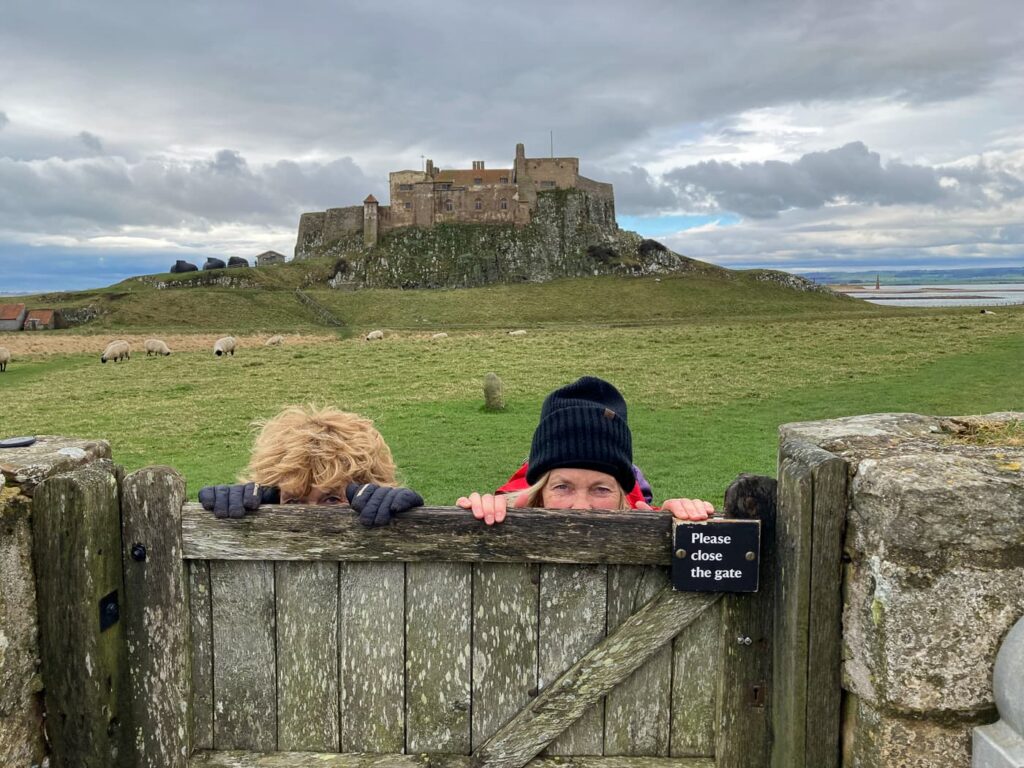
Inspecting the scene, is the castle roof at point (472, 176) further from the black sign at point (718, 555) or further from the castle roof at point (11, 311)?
the black sign at point (718, 555)

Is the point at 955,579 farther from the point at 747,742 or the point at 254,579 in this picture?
the point at 254,579

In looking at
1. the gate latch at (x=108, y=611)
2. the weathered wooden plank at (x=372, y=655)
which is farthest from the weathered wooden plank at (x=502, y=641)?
the gate latch at (x=108, y=611)

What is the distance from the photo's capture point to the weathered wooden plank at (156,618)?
11.1 ft

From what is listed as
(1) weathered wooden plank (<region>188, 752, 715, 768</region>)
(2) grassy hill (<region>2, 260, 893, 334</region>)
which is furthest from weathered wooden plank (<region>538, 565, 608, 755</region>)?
(2) grassy hill (<region>2, 260, 893, 334</region>)

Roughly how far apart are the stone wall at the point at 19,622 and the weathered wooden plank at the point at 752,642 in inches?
Answer: 123

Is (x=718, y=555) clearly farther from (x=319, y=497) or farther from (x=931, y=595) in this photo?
(x=319, y=497)

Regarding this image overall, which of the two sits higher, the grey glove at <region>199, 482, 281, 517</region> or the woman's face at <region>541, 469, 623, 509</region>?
the grey glove at <region>199, 482, 281, 517</region>

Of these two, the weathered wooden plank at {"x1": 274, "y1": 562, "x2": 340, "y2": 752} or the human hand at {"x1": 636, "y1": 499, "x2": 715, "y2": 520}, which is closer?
the human hand at {"x1": 636, "y1": 499, "x2": 715, "y2": 520}

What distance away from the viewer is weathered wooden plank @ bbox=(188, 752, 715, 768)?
3.42 meters

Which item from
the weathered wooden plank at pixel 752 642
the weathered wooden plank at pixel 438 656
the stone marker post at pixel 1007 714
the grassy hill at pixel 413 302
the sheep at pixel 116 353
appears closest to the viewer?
the stone marker post at pixel 1007 714

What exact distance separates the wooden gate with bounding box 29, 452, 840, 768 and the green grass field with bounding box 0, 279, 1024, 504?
7.25m

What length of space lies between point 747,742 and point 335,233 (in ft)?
458

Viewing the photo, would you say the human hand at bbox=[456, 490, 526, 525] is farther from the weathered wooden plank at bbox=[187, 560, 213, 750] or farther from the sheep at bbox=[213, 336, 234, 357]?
the sheep at bbox=[213, 336, 234, 357]

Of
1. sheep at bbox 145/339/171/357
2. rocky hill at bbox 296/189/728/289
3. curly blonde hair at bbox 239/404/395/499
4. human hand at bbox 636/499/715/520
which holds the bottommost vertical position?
sheep at bbox 145/339/171/357
